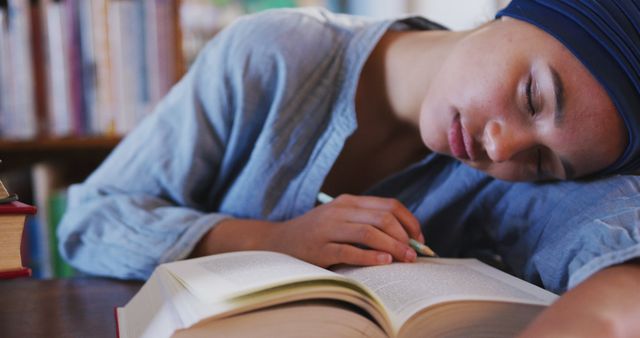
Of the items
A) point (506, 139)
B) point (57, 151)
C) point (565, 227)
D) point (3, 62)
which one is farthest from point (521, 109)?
point (57, 151)

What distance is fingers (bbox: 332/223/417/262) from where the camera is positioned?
2.39ft

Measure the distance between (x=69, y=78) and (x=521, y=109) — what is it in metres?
1.14

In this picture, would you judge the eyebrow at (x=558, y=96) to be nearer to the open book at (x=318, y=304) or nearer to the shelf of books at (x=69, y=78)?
the open book at (x=318, y=304)

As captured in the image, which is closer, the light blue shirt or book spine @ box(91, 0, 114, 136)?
the light blue shirt

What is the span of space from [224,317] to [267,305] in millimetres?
36

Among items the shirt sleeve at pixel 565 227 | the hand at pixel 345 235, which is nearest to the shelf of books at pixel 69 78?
the hand at pixel 345 235

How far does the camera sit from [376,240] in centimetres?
73

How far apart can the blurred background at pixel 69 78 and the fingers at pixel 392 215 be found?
82cm

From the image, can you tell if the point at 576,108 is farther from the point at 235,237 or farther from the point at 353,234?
the point at 235,237

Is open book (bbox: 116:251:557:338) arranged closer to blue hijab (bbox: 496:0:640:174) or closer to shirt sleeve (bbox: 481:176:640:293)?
shirt sleeve (bbox: 481:176:640:293)

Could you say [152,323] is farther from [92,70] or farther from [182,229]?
[92,70]

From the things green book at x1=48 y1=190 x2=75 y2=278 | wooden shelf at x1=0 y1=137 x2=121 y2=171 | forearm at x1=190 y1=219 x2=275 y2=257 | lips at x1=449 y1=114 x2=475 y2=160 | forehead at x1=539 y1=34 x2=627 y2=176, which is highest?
forehead at x1=539 y1=34 x2=627 y2=176

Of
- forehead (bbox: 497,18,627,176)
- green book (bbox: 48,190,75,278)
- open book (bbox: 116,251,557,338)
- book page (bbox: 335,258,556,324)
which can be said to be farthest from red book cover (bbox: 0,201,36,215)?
green book (bbox: 48,190,75,278)

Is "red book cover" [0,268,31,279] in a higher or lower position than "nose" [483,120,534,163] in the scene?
lower
